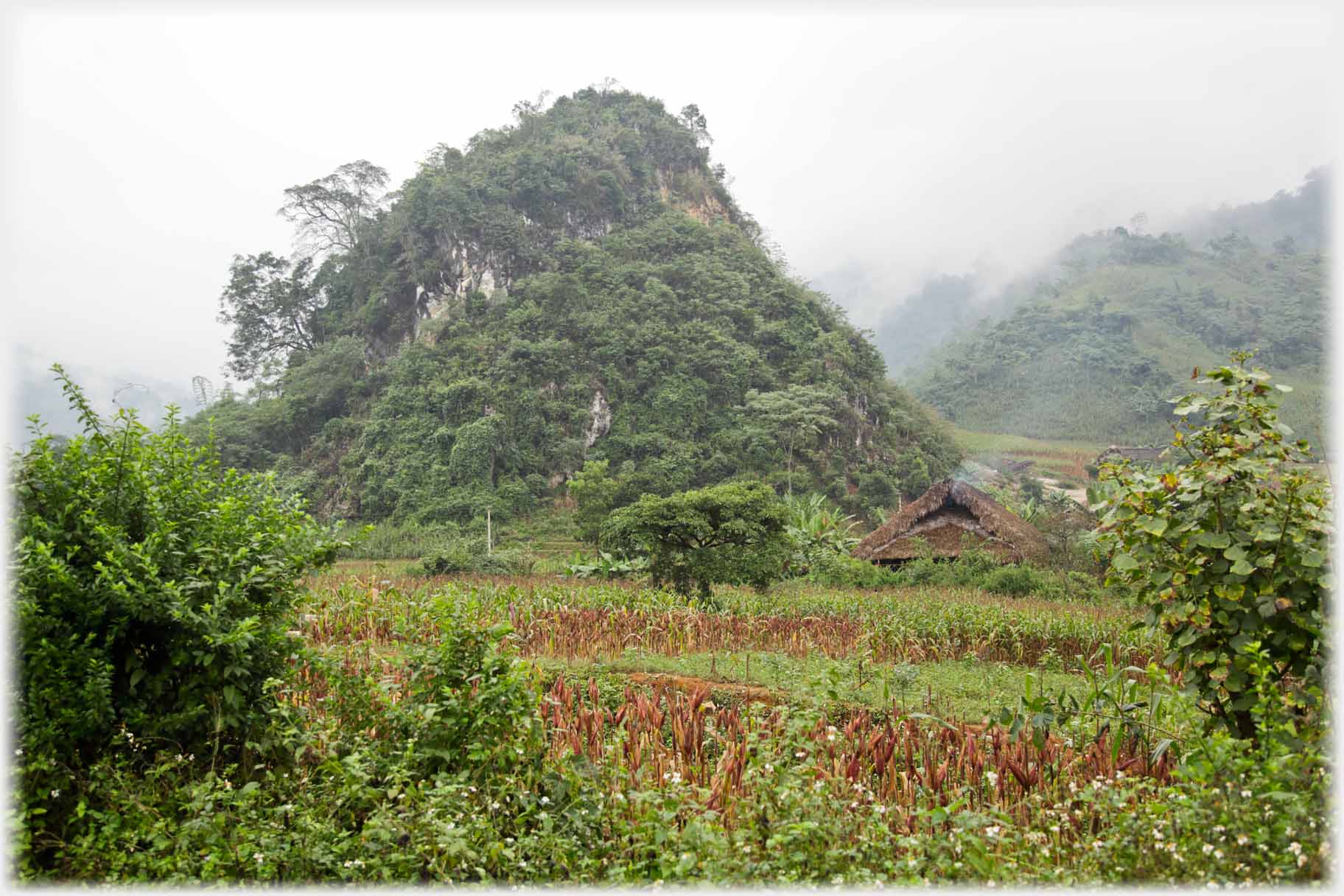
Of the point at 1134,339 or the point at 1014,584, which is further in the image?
the point at 1134,339

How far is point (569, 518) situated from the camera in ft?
88.9

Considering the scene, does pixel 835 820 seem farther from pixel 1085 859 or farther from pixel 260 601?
pixel 260 601

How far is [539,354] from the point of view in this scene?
31000mm

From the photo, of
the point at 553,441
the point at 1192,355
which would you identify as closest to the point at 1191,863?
the point at 553,441

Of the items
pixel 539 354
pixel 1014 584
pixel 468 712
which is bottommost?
pixel 1014 584

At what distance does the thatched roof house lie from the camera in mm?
17828

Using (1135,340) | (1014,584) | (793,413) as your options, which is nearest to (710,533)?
(1014,584)

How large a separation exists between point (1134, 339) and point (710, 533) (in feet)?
188

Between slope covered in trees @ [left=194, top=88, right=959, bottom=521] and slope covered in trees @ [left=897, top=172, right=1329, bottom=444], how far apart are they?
19784mm

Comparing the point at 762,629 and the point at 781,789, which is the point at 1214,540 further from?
the point at 762,629

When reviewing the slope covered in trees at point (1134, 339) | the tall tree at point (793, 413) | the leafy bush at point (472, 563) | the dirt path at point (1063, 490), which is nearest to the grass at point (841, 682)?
the leafy bush at point (472, 563)

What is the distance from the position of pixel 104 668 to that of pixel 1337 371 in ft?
16.6

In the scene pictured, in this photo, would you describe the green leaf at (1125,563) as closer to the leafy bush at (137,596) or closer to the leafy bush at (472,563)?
the leafy bush at (137,596)

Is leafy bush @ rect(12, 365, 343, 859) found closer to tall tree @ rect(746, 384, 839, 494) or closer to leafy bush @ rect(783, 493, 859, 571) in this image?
leafy bush @ rect(783, 493, 859, 571)
